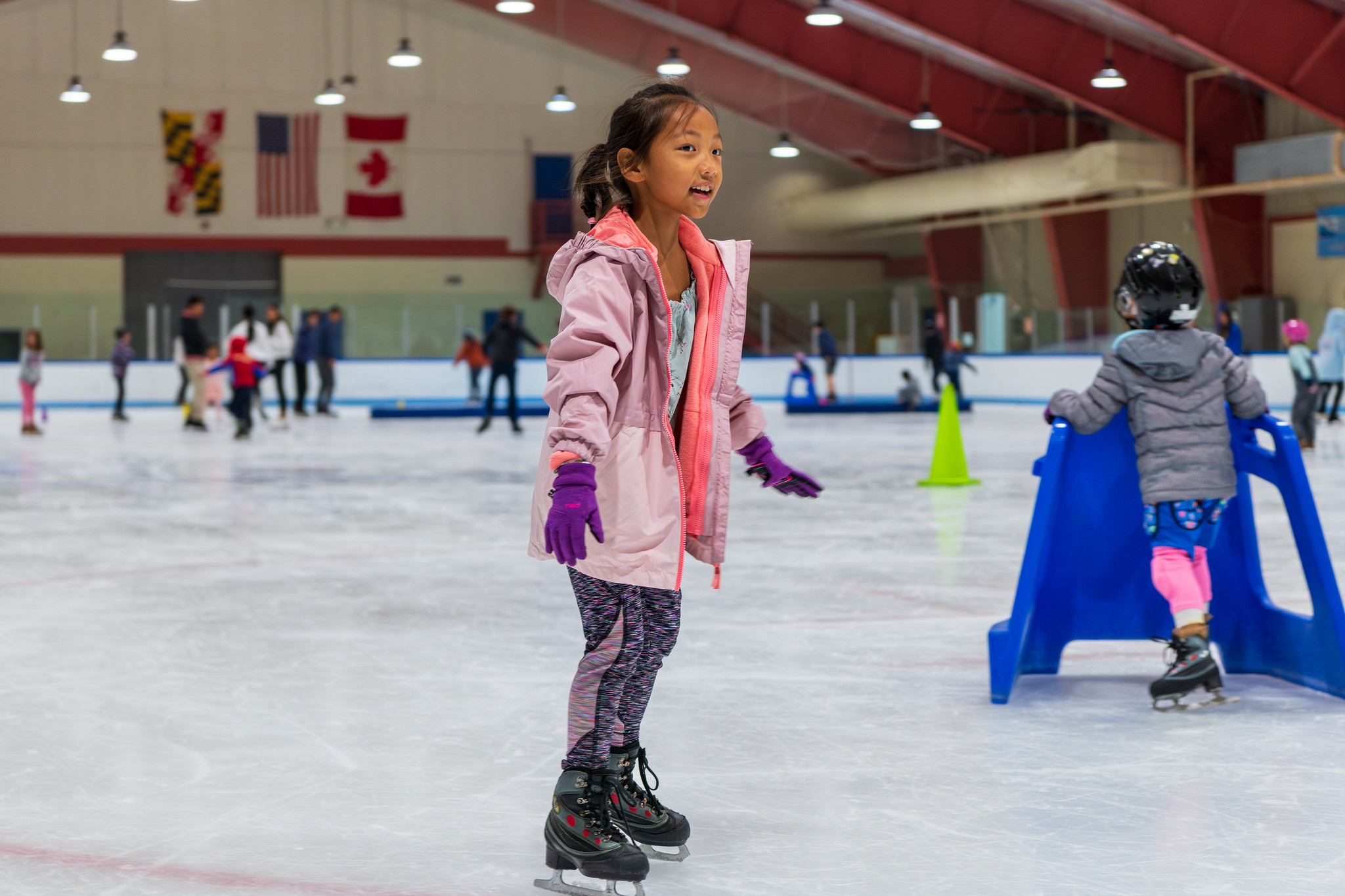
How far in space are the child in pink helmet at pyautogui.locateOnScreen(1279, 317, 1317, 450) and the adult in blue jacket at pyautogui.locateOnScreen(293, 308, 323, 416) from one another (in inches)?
453

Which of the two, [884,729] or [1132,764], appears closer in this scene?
[1132,764]

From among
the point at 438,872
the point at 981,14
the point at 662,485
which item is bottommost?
the point at 438,872

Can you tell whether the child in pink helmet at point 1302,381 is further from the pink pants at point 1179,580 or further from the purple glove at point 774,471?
the purple glove at point 774,471

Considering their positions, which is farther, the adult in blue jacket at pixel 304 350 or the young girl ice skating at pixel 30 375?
the adult in blue jacket at pixel 304 350

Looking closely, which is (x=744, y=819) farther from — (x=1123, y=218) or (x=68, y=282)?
(x=68, y=282)

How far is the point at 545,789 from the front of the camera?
9.57 feet

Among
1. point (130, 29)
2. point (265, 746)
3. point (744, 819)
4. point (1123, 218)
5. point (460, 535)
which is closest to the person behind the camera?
point (744, 819)

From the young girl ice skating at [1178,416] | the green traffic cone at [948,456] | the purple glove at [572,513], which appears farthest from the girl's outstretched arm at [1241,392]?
the green traffic cone at [948,456]

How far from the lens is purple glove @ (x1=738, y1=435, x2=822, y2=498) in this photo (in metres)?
2.58

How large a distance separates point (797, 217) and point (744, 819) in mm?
27607

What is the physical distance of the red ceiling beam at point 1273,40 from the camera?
16984 millimetres

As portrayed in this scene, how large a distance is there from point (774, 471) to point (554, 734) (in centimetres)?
107

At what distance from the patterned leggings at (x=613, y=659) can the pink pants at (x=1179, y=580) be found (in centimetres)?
168

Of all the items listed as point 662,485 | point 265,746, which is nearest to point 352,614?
point 265,746
